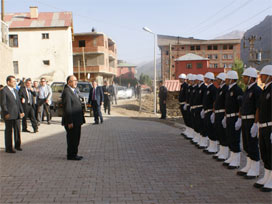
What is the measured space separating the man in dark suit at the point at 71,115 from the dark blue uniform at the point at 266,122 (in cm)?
420

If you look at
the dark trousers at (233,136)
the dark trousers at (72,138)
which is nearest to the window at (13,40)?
the dark trousers at (72,138)

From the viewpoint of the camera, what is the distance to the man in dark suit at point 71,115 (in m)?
7.29

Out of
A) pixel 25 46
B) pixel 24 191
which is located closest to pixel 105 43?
pixel 25 46

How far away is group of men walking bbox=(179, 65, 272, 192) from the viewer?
17.6 feet

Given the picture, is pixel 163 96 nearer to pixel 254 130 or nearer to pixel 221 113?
pixel 221 113

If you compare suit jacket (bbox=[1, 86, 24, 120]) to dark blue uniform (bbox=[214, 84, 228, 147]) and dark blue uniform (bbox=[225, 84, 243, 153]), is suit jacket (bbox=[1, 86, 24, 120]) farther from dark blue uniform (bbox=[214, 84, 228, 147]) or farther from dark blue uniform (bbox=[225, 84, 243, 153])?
dark blue uniform (bbox=[225, 84, 243, 153])

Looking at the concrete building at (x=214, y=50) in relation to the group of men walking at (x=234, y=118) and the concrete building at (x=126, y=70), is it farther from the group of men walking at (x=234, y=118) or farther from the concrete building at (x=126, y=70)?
the group of men walking at (x=234, y=118)

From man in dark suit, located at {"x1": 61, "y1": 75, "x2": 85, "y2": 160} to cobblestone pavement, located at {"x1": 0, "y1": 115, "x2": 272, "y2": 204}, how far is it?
1.41 ft

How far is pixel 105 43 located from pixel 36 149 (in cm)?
5022

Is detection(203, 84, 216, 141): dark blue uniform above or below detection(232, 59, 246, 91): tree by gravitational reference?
below

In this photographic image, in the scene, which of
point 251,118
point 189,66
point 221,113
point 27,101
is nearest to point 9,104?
point 27,101

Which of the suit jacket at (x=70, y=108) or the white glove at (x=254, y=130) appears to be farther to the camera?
the suit jacket at (x=70, y=108)

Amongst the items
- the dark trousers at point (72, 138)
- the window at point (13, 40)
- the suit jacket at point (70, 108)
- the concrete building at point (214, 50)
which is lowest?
the dark trousers at point (72, 138)

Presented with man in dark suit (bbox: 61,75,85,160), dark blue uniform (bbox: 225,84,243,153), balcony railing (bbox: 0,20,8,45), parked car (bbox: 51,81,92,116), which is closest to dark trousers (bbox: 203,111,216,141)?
dark blue uniform (bbox: 225,84,243,153)
